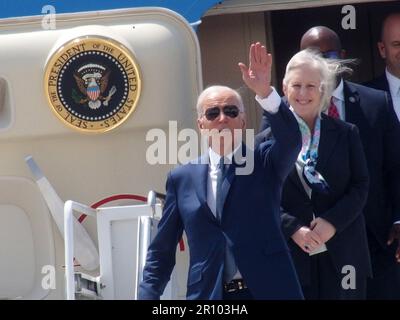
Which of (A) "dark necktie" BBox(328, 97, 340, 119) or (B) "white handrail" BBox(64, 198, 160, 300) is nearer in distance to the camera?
(B) "white handrail" BBox(64, 198, 160, 300)

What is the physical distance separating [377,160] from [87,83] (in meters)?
1.34

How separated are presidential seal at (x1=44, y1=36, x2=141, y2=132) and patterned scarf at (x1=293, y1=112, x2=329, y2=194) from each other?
0.93 metres

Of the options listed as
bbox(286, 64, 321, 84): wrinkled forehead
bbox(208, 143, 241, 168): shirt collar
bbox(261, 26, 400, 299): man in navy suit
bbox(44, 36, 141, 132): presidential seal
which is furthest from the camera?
bbox(44, 36, 141, 132): presidential seal

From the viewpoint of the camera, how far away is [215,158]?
4355mm

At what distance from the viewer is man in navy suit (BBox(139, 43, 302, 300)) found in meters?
4.16

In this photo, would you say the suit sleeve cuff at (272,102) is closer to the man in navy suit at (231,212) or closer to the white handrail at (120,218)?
the man in navy suit at (231,212)

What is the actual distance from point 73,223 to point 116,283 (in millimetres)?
317

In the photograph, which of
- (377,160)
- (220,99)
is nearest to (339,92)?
(377,160)

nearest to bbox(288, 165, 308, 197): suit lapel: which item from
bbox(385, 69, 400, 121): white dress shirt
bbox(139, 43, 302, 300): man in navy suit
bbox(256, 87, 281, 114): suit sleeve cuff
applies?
bbox(139, 43, 302, 300): man in navy suit

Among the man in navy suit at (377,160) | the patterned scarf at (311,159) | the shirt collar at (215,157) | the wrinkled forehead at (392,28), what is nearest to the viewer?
the shirt collar at (215,157)

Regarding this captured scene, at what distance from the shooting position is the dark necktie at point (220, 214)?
4.21 metres

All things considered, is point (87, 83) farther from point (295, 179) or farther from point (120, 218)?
point (295, 179)

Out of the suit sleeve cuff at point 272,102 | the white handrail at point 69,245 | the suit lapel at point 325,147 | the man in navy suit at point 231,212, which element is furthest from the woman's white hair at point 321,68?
the white handrail at point 69,245

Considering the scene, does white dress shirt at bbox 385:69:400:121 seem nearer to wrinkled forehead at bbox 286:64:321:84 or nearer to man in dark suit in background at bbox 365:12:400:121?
man in dark suit in background at bbox 365:12:400:121
